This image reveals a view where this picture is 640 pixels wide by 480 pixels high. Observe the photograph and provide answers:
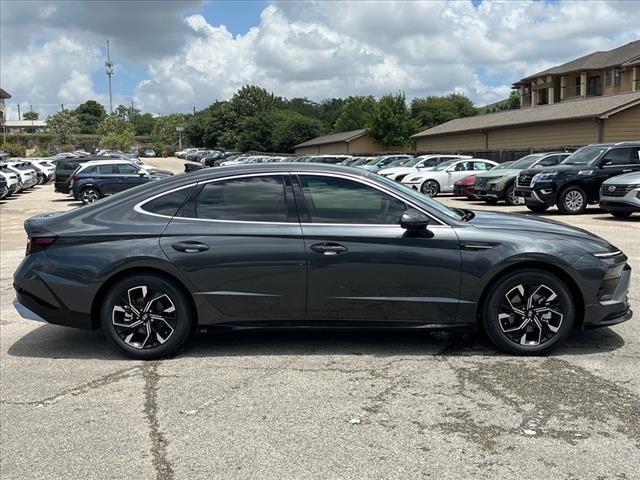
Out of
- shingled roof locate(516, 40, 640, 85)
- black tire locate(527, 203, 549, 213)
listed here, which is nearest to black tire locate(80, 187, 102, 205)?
black tire locate(527, 203, 549, 213)

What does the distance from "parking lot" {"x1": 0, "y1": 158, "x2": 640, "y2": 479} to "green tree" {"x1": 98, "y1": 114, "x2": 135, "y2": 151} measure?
101979 millimetres

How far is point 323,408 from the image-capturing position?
4.18 metres

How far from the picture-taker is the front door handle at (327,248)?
5.02 m

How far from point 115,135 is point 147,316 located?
106163 millimetres

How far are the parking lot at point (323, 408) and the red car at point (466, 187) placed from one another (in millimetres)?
16363

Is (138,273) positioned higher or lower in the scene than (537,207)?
higher

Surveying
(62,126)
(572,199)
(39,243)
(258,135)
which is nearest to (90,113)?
(62,126)

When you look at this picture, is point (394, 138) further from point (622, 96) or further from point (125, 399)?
point (125, 399)

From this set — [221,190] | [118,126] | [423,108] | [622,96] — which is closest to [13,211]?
[221,190]

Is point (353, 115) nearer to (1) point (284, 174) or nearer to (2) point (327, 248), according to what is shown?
(1) point (284, 174)

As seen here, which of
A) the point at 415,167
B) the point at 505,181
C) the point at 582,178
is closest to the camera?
the point at 582,178

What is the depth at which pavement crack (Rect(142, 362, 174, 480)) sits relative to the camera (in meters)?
3.45

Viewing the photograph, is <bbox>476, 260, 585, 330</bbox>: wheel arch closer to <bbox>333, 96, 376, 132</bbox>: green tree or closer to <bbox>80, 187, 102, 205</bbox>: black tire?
<bbox>80, 187, 102, 205</bbox>: black tire

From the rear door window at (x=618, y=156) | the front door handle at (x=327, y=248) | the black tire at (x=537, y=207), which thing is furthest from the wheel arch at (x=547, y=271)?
the rear door window at (x=618, y=156)
